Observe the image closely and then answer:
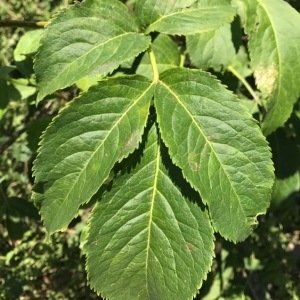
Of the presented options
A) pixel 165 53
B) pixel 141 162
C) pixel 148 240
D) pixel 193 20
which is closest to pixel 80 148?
pixel 141 162

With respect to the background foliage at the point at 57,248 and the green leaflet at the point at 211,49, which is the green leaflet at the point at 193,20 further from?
the background foliage at the point at 57,248

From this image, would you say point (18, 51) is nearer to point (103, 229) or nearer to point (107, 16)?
point (107, 16)

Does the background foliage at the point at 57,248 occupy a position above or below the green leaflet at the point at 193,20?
below

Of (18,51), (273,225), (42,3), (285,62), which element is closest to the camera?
(285,62)

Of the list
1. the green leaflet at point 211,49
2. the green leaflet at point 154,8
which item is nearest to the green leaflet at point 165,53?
the green leaflet at point 211,49

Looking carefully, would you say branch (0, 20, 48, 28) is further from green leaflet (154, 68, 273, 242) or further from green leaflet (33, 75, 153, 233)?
green leaflet (154, 68, 273, 242)

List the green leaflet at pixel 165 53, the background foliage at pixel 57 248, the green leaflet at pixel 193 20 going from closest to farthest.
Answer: the green leaflet at pixel 193 20
the green leaflet at pixel 165 53
the background foliage at pixel 57 248

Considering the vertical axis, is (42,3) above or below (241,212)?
below

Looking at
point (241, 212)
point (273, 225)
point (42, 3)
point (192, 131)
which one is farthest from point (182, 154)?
point (42, 3)
